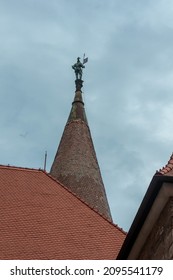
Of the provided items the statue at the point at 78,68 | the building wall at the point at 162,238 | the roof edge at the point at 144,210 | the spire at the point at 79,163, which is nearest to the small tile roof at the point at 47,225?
the roof edge at the point at 144,210

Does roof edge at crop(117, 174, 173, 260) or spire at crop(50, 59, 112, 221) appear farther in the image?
spire at crop(50, 59, 112, 221)

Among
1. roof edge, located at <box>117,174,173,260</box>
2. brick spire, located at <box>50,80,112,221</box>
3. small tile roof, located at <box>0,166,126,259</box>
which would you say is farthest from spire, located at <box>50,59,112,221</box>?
roof edge, located at <box>117,174,173,260</box>

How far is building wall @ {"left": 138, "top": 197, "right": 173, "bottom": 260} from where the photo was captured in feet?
20.0

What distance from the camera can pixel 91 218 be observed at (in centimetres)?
1230

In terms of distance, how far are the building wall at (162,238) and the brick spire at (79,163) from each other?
46.5 feet

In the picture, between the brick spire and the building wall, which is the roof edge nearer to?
the building wall

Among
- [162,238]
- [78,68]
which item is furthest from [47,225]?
[78,68]

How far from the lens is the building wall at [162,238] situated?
6105 millimetres

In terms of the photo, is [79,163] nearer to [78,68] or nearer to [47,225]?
[78,68]

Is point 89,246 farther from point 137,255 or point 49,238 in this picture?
point 137,255

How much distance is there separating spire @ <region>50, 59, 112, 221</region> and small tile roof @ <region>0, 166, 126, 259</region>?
7985 millimetres

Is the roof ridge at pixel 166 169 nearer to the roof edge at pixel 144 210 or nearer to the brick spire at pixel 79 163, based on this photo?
the roof edge at pixel 144 210
